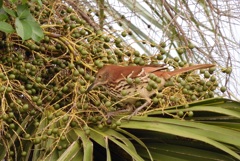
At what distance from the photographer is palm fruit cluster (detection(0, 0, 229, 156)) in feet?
5.67

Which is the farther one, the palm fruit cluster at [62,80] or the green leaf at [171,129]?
the palm fruit cluster at [62,80]

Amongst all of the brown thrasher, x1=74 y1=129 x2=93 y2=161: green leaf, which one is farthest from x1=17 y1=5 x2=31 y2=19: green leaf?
x1=74 y1=129 x2=93 y2=161: green leaf

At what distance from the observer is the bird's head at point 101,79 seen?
5.75 ft

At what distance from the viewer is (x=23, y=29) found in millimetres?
1759

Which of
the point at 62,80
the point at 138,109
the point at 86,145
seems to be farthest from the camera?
the point at 62,80

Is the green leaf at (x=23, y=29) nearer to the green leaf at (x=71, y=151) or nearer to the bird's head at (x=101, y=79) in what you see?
the bird's head at (x=101, y=79)

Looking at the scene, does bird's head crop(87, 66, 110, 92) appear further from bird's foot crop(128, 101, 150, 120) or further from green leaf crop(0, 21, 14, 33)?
green leaf crop(0, 21, 14, 33)

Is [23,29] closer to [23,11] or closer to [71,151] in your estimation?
[23,11]

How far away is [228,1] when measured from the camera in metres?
2.51

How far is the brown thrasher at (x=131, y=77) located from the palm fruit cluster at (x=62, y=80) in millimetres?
27

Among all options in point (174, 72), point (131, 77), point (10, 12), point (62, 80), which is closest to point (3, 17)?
point (10, 12)

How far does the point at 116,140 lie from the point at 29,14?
0.50 m

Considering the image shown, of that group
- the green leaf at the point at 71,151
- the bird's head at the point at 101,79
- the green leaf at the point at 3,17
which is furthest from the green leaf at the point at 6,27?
the green leaf at the point at 71,151

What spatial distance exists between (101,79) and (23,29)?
0.90 feet
